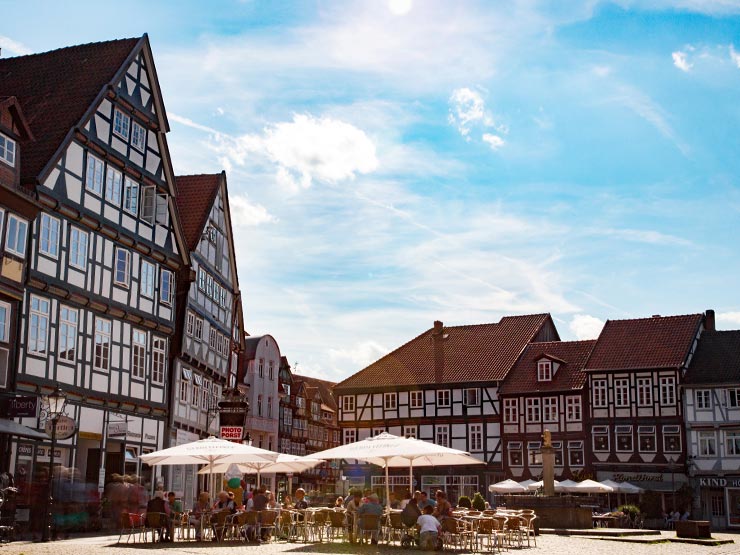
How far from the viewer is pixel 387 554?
20.1m

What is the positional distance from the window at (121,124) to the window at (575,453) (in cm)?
3422

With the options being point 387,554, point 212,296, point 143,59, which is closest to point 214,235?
point 212,296

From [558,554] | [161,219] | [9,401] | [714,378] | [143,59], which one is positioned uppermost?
[143,59]

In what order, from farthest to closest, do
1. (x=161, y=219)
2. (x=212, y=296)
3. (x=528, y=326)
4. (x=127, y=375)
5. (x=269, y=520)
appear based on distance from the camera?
(x=528, y=326) < (x=212, y=296) < (x=161, y=219) < (x=127, y=375) < (x=269, y=520)

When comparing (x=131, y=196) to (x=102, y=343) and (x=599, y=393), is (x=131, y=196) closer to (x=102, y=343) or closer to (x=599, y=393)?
(x=102, y=343)

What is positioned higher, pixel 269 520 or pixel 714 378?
pixel 714 378

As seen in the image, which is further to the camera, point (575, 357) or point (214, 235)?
point (575, 357)

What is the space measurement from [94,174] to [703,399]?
1418 inches

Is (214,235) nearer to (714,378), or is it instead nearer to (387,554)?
(387,554)

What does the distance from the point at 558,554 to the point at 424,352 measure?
150 feet

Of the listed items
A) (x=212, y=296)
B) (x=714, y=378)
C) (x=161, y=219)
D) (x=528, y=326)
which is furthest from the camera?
(x=528, y=326)

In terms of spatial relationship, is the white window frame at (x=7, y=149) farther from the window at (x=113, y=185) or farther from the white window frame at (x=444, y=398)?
the white window frame at (x=444, y=398)

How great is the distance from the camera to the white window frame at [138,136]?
32750 millimetres

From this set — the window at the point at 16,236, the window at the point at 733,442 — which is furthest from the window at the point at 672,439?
the window at the point at 16,236
